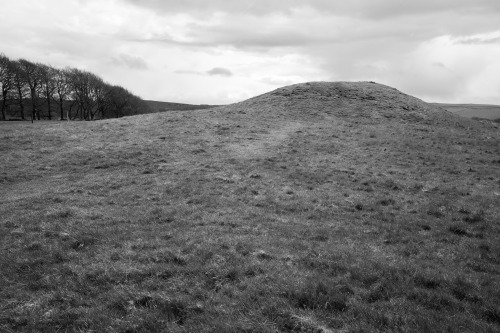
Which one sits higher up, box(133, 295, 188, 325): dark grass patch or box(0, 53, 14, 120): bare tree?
box(0, 53, 14, 120): bare tree

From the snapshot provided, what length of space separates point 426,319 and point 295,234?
239 inches

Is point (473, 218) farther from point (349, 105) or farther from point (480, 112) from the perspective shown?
point (480, 112)

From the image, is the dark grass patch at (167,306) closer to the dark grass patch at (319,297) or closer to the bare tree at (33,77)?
the dark grass patch at (319,297)

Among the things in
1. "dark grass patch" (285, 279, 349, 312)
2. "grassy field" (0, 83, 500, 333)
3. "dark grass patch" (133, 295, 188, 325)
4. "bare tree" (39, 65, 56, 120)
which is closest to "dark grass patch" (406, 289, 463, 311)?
"grassy field" (0, 83, 500, 333)

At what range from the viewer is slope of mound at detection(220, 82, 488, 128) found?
48156 mm

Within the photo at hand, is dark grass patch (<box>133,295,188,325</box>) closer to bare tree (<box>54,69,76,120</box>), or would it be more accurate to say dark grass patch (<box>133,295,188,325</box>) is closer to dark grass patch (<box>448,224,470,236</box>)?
dark grass patch (<box>448,224,470,236</box>)

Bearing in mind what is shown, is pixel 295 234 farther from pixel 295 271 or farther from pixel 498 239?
pixel 498 239

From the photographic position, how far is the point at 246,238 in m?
12.4

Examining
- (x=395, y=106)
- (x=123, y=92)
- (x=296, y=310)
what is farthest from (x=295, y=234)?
(x=123, y=92)

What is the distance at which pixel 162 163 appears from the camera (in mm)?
26984

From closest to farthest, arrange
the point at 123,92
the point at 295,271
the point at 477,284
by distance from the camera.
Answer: the point at 477,284 < the point at 295,271 < the point at 123,92

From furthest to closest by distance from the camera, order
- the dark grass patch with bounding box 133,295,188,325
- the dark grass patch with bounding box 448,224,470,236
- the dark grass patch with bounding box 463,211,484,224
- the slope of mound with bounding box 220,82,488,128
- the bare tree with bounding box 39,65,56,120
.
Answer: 1. the bare tree with bounding box 39,65,56,120
2. the slope of mound with bounding box 220,82,488,128
3. the dark grass patch with bounding box 463,211,484,224
4. the dark grass patch with bounding box 448,224,470,236
5. the dark grass patch with bounding box 133,295,188,325

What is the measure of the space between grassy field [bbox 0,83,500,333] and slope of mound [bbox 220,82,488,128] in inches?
625

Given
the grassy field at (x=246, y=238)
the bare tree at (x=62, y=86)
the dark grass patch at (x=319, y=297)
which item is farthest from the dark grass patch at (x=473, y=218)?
the bare tree at (x=62, y=86)
